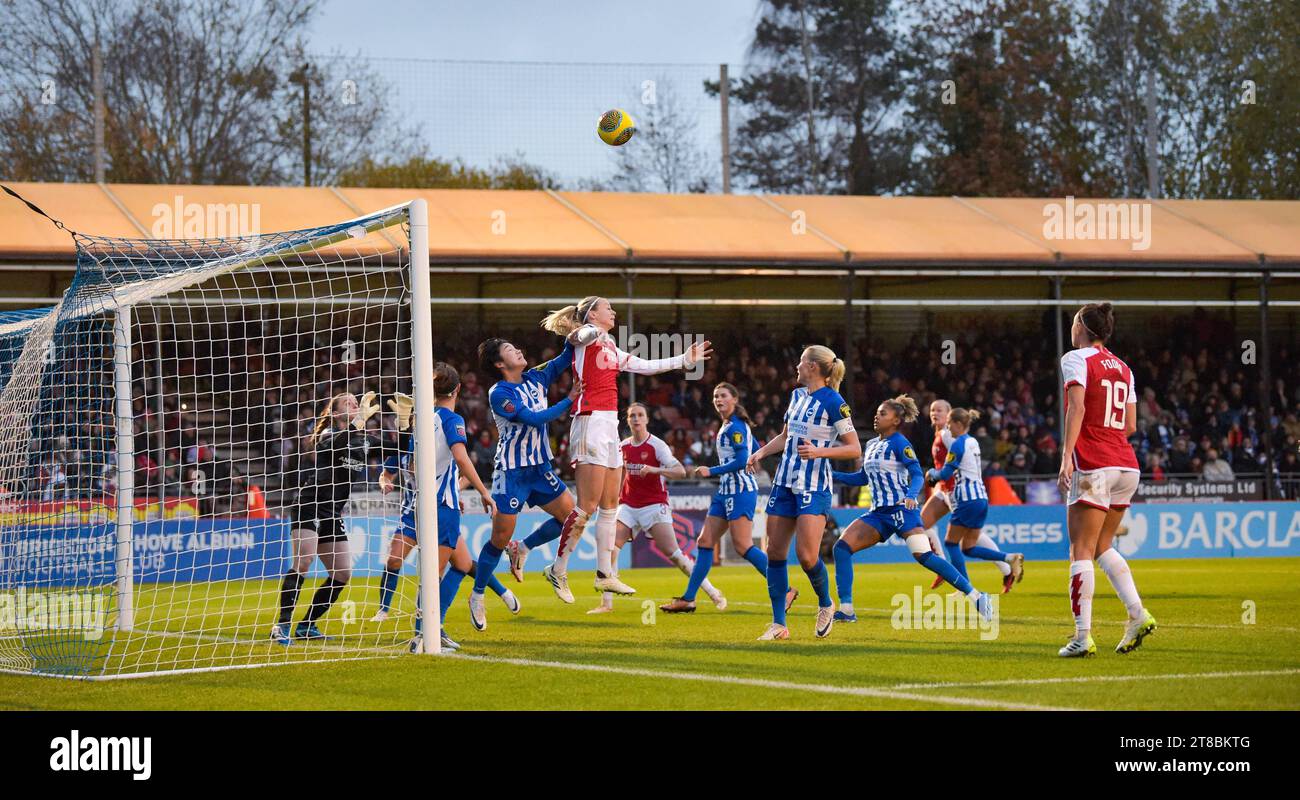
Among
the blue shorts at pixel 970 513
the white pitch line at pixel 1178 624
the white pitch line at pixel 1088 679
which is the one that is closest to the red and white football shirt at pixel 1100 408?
the white pitch line at pixel 1088 679

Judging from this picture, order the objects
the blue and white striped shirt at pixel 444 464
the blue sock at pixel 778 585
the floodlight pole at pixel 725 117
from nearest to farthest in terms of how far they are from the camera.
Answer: the blue sock at pixel 778 585 → the blue and white striped shirt at pixel 444 464 → the floodlight pole at pixel 725 117

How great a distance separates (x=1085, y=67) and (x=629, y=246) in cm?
2753

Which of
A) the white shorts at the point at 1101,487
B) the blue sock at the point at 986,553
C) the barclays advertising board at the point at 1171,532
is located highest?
the white shorts at the point at 1101,487

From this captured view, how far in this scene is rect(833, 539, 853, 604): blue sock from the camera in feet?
37.5

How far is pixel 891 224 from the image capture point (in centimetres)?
2598

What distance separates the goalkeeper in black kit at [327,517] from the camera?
9.66m

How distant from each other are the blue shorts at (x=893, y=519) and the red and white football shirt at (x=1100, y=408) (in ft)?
10.0

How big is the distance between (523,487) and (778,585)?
2184 millimetres

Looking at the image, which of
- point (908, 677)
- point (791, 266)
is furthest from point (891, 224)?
point (908, 677)

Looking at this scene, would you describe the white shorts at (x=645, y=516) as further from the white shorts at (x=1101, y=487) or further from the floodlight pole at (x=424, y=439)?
the white shorts at (x=1101, y=487)

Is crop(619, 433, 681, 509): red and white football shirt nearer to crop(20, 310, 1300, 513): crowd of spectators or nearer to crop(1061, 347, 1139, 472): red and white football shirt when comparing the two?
crop(1061, 347, 1139, 472): red and white football shirt

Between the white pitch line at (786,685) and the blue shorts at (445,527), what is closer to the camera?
the white pitch line at (786,685)

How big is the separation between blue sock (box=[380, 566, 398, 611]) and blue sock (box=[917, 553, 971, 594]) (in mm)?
4049

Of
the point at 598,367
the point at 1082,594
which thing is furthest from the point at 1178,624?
the point at 598,367
